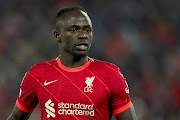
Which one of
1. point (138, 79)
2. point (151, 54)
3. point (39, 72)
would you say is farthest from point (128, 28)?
point (39, 72)

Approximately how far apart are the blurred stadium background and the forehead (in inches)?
132

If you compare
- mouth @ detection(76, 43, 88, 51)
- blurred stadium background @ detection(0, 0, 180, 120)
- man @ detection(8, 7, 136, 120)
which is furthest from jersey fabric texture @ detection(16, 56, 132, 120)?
blurred stadium background @ detection(0, 0, 180, 120)

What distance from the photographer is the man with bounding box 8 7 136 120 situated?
2.52m

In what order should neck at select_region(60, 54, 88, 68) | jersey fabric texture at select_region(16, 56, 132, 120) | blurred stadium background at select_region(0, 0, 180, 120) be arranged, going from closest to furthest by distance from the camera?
jersey fabric texture at select_region(16, 56, 132, 120) < neck at select_region(60, 54, 88, 68) < blurred stadium background at select_region(0, 0, 180, 120)

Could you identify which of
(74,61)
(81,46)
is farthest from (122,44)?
(81,46)

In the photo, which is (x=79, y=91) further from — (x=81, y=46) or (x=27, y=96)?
(x=27, y=96)

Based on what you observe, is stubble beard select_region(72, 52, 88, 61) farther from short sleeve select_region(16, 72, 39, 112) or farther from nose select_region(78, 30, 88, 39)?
short sleeve select_region(16, 72, 39, 112)

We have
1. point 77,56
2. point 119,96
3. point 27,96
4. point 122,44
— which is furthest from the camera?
point 122,44

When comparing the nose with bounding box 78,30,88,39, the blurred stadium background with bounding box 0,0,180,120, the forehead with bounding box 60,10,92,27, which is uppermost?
the forehead with bounding box 60,10,92,27

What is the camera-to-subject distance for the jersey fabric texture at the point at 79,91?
2.51 metres

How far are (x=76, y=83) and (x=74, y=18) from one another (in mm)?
549

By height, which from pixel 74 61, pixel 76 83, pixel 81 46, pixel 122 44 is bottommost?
pixel 122 44

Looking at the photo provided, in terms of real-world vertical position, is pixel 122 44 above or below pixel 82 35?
below

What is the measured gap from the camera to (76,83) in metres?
2.58
